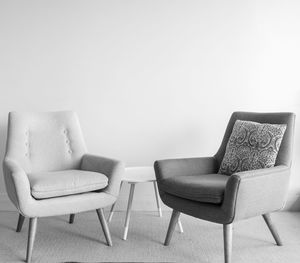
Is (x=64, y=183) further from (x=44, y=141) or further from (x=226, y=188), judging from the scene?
(x=226, y=188)

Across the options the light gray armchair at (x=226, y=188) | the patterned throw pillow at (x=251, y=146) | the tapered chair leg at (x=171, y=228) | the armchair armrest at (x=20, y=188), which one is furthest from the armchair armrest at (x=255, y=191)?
the armchair armrest at (x=20, y=188)

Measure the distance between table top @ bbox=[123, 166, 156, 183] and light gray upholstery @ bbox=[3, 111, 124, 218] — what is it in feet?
0.44

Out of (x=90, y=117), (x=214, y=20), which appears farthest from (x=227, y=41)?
(x=90, y=117)

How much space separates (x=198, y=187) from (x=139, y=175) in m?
0.63

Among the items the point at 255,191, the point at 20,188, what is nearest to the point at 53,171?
the point at 20,188

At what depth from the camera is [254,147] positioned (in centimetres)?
255

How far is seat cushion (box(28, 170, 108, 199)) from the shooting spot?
229 cm

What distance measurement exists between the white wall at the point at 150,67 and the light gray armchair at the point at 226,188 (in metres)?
0.60

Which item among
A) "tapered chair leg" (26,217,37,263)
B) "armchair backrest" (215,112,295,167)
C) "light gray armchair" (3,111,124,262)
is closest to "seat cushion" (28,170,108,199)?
"light gray armchair" (3,111,124,262)

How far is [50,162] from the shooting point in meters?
2.81

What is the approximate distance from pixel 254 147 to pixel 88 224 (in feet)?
4.42

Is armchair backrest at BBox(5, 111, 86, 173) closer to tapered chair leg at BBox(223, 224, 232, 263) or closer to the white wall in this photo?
the white wall

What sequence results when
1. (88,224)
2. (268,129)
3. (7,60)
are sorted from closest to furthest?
(268,129)
(88,224)
(7,60)

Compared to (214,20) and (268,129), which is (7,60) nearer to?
(214,20)
